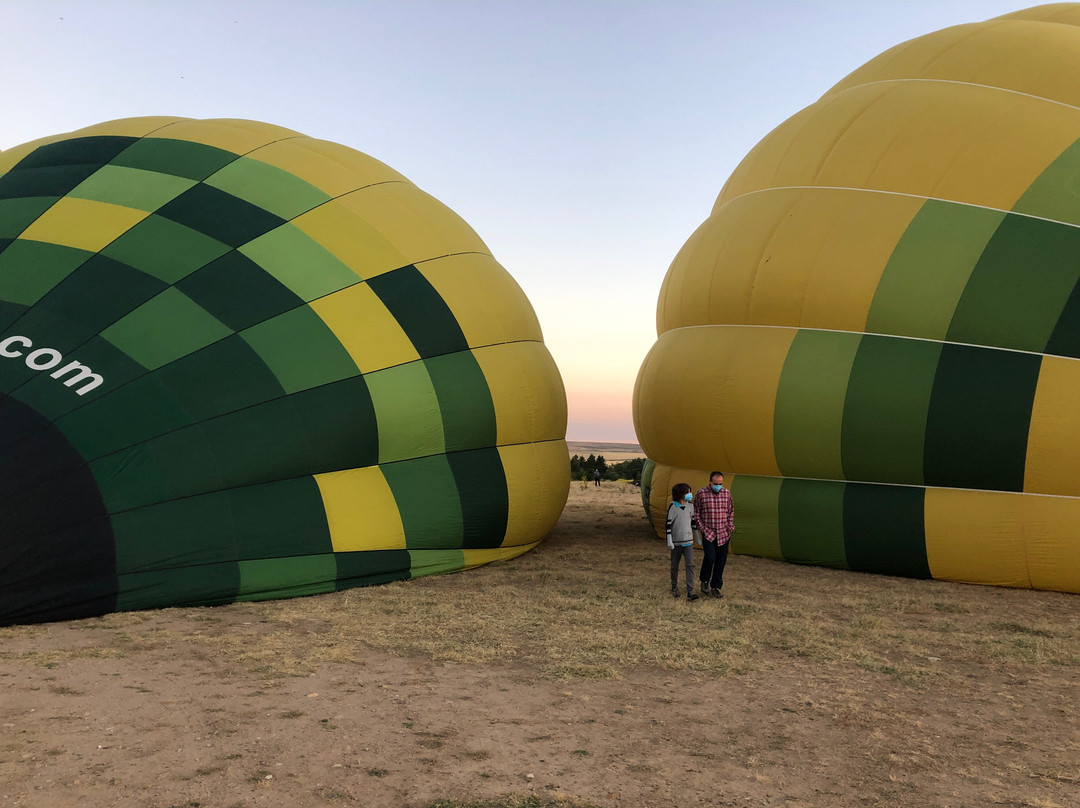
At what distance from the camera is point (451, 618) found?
565 centimetres

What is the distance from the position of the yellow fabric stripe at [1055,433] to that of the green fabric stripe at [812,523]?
1523 mm

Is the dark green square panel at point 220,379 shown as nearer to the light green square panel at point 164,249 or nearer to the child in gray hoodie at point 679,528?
the light green square panel at point 164,249

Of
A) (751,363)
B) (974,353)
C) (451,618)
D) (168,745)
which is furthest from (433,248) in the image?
(168,745)

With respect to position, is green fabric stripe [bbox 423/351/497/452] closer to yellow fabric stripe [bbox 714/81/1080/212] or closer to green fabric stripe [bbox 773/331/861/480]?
green fabric stripe [bbox 773/331/861/480]

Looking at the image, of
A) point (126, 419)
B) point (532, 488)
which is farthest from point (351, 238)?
point (532, 488)

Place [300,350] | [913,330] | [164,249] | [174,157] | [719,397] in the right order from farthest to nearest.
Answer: [719,397], [174,157], [913,330], [164,249], [300,350]

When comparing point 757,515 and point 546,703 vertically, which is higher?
point 757,515

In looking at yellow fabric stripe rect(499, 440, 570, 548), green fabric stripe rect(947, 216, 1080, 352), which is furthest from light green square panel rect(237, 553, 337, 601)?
green fabric stripe rect(947, 216, 1080, 352)

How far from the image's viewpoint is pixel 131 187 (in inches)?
286

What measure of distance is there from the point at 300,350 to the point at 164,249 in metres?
1.43

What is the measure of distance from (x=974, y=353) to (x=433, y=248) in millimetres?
4904

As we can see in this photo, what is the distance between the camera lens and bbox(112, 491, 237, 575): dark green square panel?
5.35 meters

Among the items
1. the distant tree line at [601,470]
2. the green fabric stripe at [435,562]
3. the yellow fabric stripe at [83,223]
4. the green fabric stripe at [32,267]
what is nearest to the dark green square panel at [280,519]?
the green fabric stripe at [435,562]

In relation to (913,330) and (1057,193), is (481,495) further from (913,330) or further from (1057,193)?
(1057,193)
